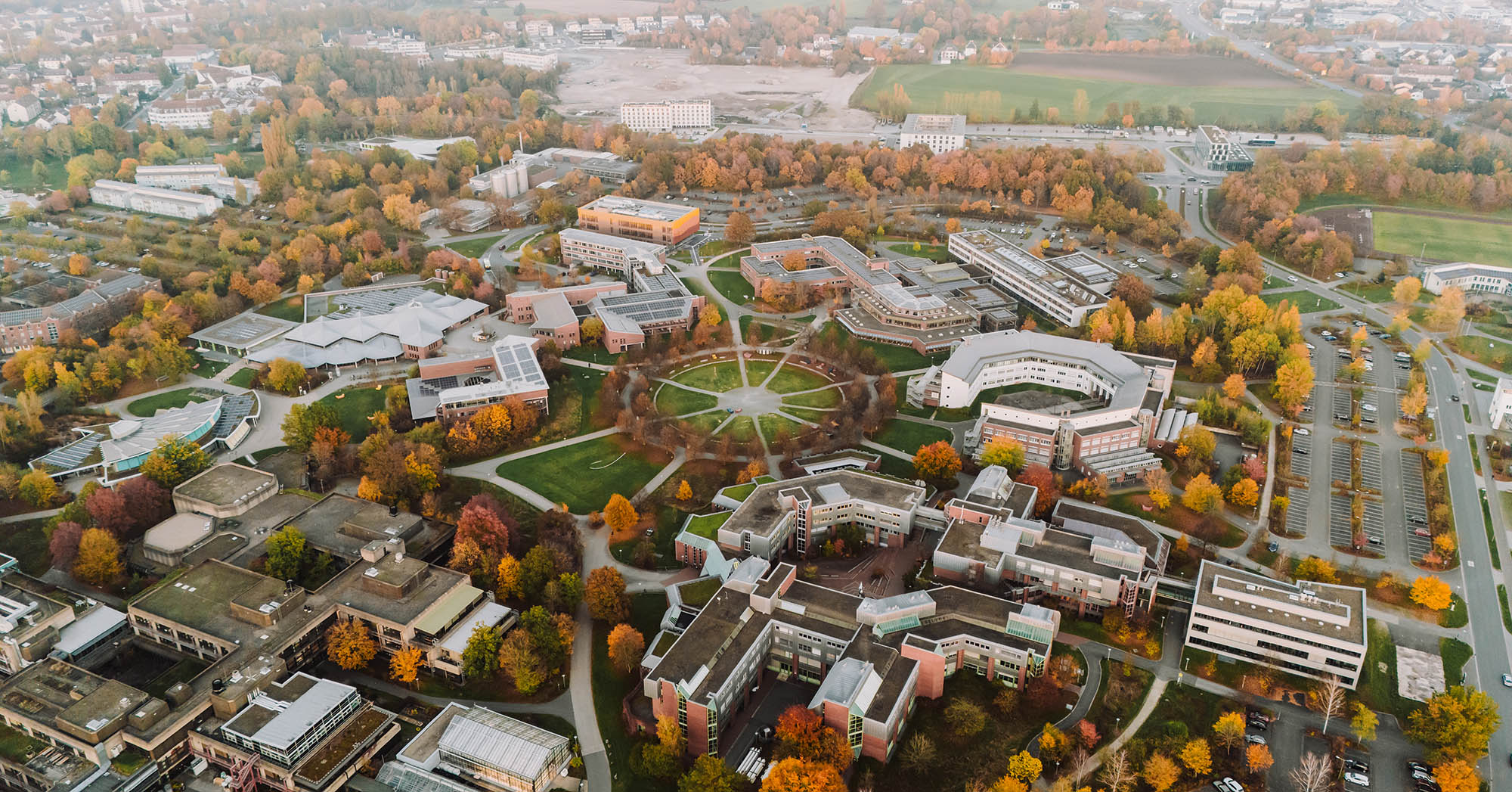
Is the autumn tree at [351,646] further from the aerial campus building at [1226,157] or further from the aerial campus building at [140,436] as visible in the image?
the aerial campus building at [1226,157]

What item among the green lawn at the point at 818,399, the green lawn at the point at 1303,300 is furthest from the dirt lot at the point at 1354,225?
the green lawn at the point at 818,399

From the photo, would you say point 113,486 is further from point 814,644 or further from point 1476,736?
point 1476,736

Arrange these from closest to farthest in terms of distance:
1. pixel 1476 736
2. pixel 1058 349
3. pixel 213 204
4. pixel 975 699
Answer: pixel 1476 736 → pixel 975 699 → pixel 1058 349 → pixel 213 204

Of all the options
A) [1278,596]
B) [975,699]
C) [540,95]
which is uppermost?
[540,95]

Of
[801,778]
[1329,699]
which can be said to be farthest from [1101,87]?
[801,778]

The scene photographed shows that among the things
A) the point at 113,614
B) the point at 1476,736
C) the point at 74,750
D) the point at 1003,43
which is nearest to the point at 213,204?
the point at 113,614

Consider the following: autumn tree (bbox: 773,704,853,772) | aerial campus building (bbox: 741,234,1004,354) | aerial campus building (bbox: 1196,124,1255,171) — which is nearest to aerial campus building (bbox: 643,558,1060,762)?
autumn tree (bbox: 773,704,853,772)

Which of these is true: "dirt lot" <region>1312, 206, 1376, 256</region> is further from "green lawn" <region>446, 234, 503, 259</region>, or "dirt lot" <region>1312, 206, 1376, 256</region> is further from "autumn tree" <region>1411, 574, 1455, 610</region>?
"green lawn" <region>446, 234, 503, 259</region>

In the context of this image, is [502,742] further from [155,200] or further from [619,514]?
[155,200]
